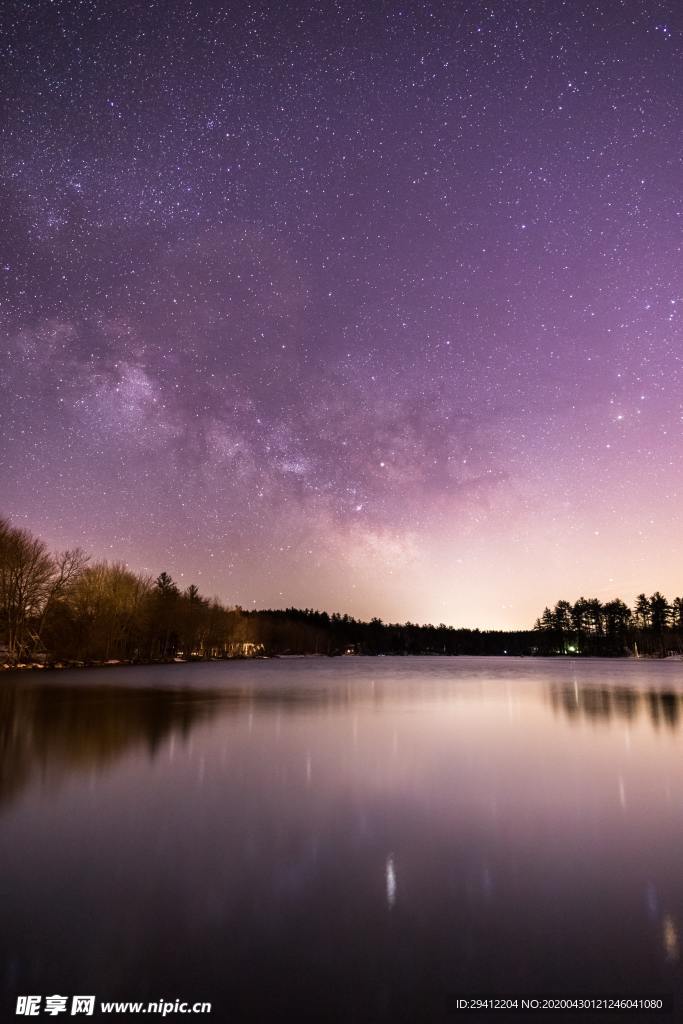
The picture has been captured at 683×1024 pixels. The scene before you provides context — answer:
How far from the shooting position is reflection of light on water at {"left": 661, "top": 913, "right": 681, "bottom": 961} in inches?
187

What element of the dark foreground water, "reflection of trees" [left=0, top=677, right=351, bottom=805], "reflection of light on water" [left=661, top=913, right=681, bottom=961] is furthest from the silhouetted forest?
"reflection of light on water" [left=661, top=913, right=681, bottom=961]

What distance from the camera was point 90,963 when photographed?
14.9 feet

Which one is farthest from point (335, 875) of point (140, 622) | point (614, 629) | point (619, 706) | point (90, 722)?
point (614, 629)

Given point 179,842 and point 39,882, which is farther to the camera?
point 179,842

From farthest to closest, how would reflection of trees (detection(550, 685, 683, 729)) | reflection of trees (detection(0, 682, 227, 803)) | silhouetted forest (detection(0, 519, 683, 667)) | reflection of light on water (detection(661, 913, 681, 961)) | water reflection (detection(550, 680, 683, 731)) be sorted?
silhouetted forest (detection(0, 519, 683, 667)) → reflection of trees (detection(550, 685, 683, 729)) → water reflection (detection(550, 680, 683, 731)) → reflection of trees (detection(0, 682, 227, 803)) → reflection of light on water (detection(661, 913, 681, 961))

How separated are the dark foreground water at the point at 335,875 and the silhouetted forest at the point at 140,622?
49.9 m

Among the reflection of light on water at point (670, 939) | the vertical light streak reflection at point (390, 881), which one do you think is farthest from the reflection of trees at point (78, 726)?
the reflection of light on water at point (670, 939)

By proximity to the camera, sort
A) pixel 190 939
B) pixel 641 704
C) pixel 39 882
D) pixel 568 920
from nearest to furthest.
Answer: pixel 190 939 → pixel 568 920 → pixel 39 882 → pixel 641 704

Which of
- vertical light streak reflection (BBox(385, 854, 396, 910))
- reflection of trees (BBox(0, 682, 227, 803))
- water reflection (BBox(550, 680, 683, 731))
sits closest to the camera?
vertical light streak reflection (BBox(385, 854, 396, 910))

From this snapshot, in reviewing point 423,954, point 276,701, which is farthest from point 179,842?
point 276,701

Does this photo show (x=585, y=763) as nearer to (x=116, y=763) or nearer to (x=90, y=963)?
(x=116, y=763)

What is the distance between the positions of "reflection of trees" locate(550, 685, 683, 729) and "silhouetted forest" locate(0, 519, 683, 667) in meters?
52.1

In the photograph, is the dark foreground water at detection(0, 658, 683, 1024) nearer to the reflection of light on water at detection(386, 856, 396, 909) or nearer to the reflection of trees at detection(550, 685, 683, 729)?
the reflection of light on water at detection(386, 856, 396, 909)

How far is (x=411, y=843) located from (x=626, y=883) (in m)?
2.59
